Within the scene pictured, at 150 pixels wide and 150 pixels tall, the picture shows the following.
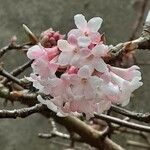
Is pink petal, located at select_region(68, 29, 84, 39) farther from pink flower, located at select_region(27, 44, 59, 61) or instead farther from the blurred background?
the blurred background

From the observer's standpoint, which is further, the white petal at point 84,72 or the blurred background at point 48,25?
the blurred background at point 48,25

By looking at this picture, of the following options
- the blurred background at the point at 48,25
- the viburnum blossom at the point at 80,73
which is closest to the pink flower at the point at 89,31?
the viburnum blossom at the point at 80,73

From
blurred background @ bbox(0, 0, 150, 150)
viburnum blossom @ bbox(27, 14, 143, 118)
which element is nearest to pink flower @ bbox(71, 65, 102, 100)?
viburnum blossom @ bbox(27, 14, 143, 118)

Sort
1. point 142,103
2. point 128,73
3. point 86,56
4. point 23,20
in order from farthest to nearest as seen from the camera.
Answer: point 142,103
point 23,20
point 128,73
point 86,56

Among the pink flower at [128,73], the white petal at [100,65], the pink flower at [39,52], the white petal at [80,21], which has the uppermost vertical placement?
the white petal at [80,21]

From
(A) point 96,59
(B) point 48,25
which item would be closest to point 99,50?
(A) point 96,59

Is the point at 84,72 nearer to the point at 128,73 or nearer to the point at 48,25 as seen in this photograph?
the point at 128,73

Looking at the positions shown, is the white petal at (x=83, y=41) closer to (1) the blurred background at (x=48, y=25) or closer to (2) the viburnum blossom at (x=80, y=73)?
(2) the viburnum blossom at (x=80, y=73)

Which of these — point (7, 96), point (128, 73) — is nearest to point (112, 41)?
point (7, 96)

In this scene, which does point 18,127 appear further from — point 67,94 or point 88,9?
point 67,94
